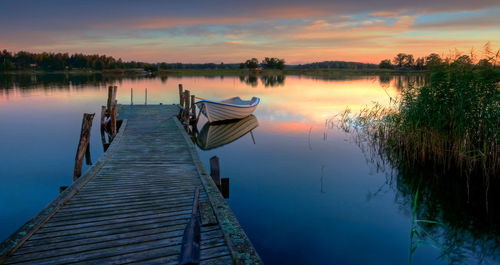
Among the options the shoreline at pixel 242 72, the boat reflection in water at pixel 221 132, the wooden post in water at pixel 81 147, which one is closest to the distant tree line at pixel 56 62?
the shoreline at pixel 242 72

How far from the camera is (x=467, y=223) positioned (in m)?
7.36

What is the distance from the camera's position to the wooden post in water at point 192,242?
3.27 metres

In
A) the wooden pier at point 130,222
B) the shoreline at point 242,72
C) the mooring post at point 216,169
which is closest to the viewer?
the wooden pier at point 130,222

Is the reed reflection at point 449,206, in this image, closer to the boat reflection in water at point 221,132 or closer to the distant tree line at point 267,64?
the boat reflection in water at point 221,132

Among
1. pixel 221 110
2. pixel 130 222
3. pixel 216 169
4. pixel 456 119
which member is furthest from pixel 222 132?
pixel 130 222

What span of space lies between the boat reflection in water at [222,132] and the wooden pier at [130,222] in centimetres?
807

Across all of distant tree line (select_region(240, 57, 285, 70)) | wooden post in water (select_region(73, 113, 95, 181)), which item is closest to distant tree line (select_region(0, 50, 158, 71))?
distant tree line (select_region(240, 57, 285, 70))

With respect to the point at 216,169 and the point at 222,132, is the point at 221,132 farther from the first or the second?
the point at 216,169

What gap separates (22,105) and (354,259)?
3171cm

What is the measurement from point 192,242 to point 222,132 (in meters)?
14.4

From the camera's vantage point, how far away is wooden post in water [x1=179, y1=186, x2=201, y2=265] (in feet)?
10.7

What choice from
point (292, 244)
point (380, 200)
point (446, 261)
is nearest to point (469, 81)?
point (380, 200)

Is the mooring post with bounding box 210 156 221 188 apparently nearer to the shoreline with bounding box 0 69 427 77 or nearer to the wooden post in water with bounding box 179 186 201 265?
the wooden post in water with bounding box 179 186 201 265

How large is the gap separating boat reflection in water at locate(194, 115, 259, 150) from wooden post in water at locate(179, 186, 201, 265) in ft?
35.5
